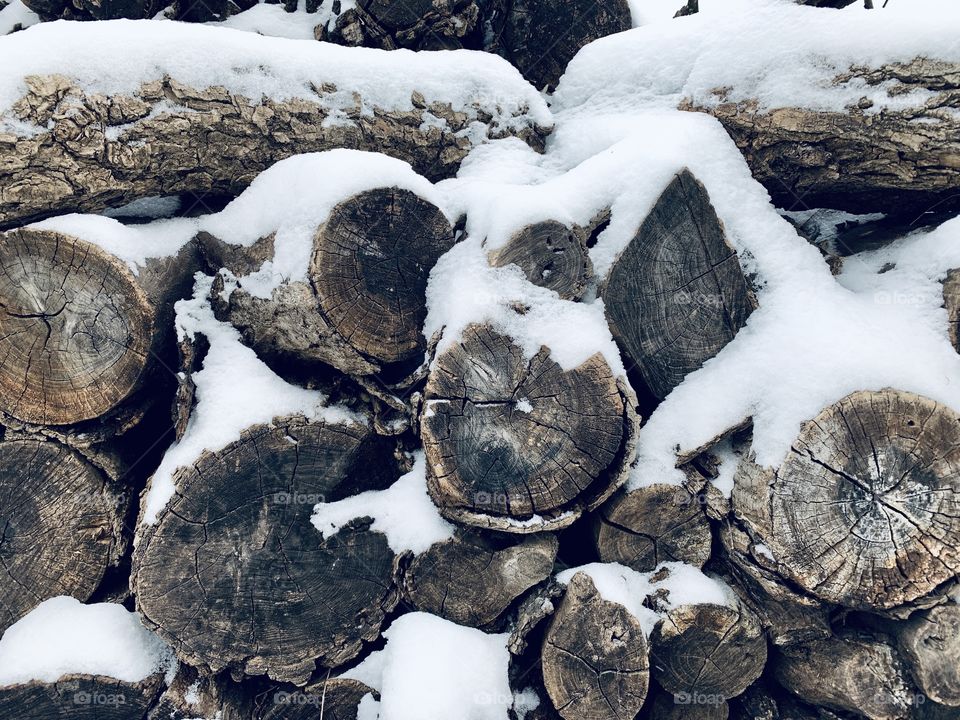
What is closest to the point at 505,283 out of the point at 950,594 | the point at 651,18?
the point at 950,594

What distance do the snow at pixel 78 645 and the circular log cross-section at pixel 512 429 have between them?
5.64 feet

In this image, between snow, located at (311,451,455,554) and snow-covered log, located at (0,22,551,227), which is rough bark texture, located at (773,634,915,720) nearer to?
snow, located at (311,451,455,554)

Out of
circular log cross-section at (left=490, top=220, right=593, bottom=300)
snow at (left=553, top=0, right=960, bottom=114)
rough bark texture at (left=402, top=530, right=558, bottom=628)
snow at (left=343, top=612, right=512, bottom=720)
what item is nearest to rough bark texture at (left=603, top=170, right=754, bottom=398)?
circular log cross-section at (left=490, top=220, right=593, bottom=300)

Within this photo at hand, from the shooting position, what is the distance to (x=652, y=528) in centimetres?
300

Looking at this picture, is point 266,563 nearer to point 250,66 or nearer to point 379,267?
point 379,267

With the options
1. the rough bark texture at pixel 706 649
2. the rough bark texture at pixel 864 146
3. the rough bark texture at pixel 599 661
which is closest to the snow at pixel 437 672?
the rough bark texture at pixel 599 661

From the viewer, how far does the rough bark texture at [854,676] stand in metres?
2.84

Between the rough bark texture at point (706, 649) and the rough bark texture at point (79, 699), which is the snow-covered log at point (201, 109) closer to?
the rough bark texture at point (79, 699)

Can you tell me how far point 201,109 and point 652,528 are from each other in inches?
128

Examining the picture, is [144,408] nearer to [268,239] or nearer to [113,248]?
[113,248]

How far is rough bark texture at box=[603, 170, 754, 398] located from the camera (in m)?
3.04

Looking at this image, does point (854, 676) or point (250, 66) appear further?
point (250, 66)

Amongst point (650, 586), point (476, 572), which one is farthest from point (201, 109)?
point (650, 586)

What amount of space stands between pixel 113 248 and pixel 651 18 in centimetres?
445
